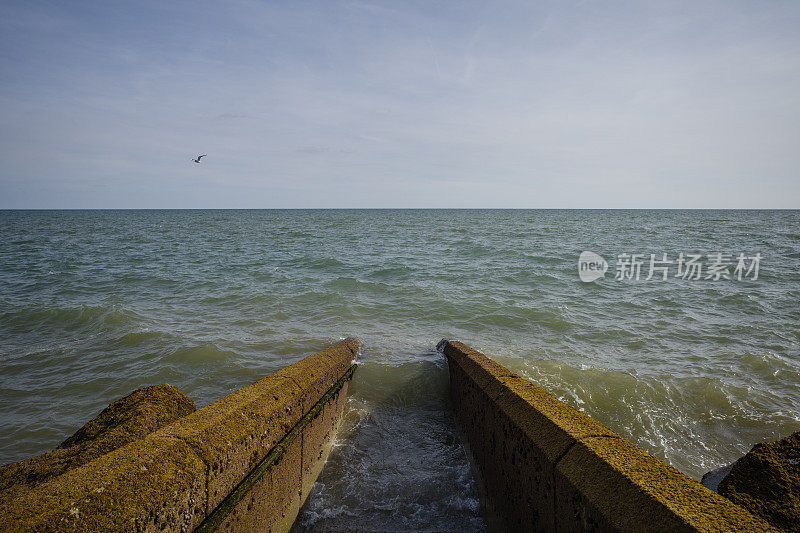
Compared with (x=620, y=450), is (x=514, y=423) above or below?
below

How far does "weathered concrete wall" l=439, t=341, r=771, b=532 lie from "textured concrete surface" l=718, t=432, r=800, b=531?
402 mm

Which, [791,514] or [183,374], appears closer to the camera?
[791,514]

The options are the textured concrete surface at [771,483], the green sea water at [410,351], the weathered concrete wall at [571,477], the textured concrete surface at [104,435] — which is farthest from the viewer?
the green sea water at [410,351]

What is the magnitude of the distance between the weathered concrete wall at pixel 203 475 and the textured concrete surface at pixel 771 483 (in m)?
2.71

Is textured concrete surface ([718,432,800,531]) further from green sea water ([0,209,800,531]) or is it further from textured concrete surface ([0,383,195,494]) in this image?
textured concrete surface ([0,383,195,494])

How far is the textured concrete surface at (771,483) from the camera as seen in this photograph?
1806 millimetres

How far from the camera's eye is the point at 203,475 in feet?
6.90

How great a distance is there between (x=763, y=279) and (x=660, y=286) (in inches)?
162

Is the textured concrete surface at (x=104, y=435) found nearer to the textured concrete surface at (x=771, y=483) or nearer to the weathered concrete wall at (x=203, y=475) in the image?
the weathered concrete wall at (x=203, y=475)

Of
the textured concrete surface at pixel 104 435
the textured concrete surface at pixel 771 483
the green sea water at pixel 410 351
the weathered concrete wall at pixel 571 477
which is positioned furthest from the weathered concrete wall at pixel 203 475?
the textured concrete surface at pixel 771 483

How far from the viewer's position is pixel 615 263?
57.7 feet

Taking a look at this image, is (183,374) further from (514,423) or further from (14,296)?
(14,296)

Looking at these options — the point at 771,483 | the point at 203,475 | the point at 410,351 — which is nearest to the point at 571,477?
the point at 771,483

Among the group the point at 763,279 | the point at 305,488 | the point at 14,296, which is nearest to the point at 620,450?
the point at 305,488
